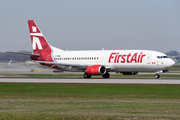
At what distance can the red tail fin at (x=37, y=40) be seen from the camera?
6533cm

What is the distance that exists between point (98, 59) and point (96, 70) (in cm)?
376

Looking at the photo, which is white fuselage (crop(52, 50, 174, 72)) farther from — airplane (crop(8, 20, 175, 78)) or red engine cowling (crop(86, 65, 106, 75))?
red engine cowling (crop(86, 65, 106, 75))

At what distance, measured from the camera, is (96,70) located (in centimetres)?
5562

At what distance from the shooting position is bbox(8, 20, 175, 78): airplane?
54125 millimetres

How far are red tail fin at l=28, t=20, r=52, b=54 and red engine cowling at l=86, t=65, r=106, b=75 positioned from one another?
1203cm

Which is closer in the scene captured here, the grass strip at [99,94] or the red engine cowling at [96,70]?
the grass strip at [99,94]

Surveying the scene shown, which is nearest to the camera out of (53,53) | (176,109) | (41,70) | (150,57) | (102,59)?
(176,109)

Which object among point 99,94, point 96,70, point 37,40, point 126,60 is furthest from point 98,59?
point 99,94

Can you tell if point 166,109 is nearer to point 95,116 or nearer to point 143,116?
point 143,116

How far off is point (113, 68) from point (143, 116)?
40.8 meters

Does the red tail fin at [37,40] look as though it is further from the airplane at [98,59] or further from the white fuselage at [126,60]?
the white fuselage at [126,60]

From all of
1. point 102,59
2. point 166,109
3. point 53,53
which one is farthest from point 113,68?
point 166,109

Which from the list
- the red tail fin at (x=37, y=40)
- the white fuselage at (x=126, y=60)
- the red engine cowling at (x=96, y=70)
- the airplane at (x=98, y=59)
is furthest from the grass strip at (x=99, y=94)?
the red tail fin at (x=37, y=40)

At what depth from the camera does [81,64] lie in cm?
6106
